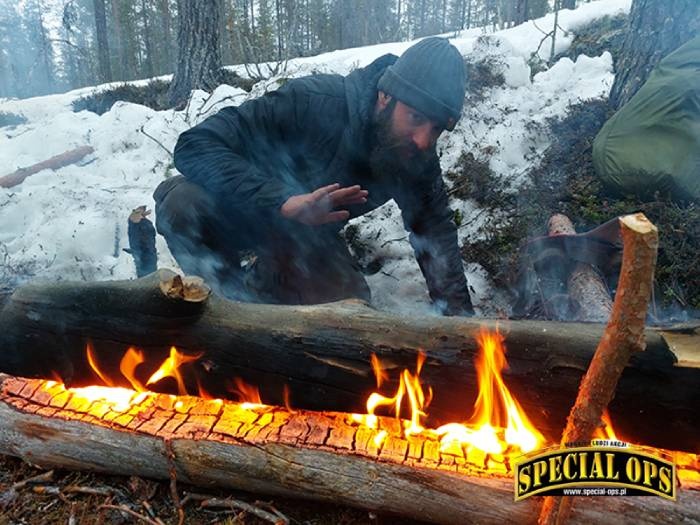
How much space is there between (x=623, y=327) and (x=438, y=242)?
2248mm

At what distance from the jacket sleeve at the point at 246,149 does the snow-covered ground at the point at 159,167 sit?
4.47ft

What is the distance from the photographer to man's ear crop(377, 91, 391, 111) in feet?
8.90

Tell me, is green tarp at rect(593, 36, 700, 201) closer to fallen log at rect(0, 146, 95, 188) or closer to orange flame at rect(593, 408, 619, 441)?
orange flame at rect(593, 408, 619, 441)

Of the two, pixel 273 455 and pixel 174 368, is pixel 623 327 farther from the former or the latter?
pixel 174 368

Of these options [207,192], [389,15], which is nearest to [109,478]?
[207,192]

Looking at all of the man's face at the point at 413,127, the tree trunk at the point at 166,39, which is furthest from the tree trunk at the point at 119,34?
the man's face at the point at 413,127

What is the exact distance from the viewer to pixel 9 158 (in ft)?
18.7

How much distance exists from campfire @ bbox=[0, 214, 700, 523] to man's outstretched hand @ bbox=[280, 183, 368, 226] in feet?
2.46

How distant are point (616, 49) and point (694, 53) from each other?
2755 millimetres

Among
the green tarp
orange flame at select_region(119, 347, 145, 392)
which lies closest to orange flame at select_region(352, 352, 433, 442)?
orange flame at select_region(119, 347, 145, 392)

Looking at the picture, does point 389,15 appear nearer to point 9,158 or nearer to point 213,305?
point 9,158

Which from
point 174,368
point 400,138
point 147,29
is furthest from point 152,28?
point 174,368

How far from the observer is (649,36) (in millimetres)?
4352

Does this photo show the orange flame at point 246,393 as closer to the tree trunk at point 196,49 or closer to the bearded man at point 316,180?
the bearded man at point 316,180
